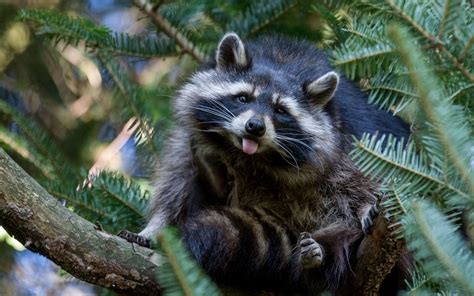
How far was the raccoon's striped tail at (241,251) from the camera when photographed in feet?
12.6

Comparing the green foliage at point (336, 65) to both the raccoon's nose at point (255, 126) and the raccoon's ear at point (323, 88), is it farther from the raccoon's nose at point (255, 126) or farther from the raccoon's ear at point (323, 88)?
the raccoon's nose at point (255, 126)

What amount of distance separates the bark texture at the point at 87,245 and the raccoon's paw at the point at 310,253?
0.18 m

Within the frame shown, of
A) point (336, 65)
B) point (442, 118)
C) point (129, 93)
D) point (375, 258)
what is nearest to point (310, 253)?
point (375, 258)

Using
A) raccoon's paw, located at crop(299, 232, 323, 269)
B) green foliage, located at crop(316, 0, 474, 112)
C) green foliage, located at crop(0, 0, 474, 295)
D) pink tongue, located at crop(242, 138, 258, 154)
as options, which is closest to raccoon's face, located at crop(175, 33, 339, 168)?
pink tongue, located at crop(242, 138, 258, 154)

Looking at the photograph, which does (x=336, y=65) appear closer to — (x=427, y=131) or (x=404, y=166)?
(x=427, y=131)

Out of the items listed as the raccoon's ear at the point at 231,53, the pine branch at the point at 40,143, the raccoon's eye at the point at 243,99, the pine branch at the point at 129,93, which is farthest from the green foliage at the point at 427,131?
the pine branch at the point at 40,143

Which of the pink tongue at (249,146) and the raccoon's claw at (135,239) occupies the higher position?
the pink tongue at (249,146)

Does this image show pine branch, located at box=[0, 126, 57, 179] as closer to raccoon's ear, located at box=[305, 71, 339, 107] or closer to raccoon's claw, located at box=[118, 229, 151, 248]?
raccoon's claw, located at box=[118, 229, 151, 248]

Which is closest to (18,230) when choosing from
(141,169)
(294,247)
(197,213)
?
(197,213)

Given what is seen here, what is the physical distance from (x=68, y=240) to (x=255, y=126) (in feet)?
3.52

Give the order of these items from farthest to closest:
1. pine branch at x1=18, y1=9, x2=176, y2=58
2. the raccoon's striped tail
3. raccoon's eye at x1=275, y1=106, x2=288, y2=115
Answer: pine branch at x1=18, y1=9, x2=176, y2=58
raccoon's eye at x1=275, y1=106, x2=288, y2=115
the raccoon's striped tail

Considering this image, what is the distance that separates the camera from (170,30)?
512 cm

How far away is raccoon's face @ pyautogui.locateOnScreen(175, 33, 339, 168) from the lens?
4160 millimetres

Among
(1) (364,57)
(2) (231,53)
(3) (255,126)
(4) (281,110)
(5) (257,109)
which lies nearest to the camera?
(1) (364,57)
